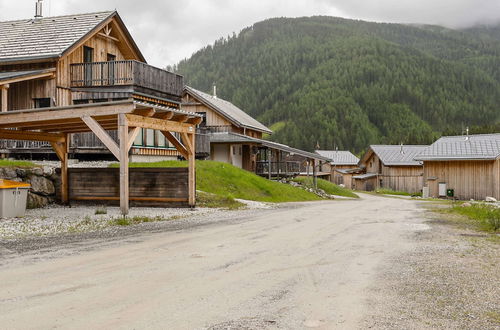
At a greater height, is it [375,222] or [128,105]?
[128,105]

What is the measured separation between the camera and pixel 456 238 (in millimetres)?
12453

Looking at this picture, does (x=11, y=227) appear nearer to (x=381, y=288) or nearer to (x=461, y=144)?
(x=381, y=288)

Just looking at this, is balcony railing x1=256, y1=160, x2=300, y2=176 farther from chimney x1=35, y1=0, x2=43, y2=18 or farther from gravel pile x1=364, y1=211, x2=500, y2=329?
gravel pile x1=364, y1=211, x2=500, y2=329

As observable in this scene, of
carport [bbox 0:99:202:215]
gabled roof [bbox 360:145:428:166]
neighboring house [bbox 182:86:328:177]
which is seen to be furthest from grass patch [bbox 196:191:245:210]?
gabled roof [bbox 360:145:428:166]

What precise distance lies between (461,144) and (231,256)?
47327 millimetres

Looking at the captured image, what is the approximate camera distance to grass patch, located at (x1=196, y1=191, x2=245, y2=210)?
873 inches

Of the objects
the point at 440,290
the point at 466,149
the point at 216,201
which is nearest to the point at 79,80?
the point at 216,201

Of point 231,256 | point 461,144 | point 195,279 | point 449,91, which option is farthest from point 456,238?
point 449,91

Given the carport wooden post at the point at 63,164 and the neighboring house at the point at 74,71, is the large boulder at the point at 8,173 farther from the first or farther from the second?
the neighboring house at the point at 74,71

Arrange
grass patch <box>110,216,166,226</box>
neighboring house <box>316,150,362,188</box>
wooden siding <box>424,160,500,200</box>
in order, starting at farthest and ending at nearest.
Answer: neighboring house <box>316,150,362,188</box> < wooden siding <box>424,160,500,200</box> < grass patch <box>110,216,166,226</box>

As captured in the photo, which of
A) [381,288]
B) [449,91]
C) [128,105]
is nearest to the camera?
[381,288]

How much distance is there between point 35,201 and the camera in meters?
20.0

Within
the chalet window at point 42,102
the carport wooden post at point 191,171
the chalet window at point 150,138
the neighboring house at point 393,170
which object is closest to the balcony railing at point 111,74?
the chalet window at point 42,102

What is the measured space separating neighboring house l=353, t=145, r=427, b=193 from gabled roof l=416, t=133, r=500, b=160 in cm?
910
